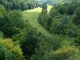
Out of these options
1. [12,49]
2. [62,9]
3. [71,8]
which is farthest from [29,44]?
[62,9]

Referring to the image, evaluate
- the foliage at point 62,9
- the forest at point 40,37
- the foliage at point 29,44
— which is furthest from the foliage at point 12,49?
the foliage at point 62,9

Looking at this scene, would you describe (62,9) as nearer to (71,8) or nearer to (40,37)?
(71,8)

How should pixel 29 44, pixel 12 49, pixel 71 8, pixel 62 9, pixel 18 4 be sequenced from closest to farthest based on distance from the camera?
pixel 12 49, pixel 29 44, pixel 71 8, pixel 62 9, pixel 18 4

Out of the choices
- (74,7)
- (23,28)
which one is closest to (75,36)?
(23,28)

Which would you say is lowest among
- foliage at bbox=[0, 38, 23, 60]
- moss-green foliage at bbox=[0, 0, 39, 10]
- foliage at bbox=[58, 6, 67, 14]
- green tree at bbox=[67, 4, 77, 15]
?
moss-green foliage at bbox=[0, 0, 39, 10]

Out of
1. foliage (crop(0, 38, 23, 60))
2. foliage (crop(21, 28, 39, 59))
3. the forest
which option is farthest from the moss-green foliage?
foliage (crop(0, 38, 23, 60))

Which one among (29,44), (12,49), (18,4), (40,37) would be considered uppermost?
(12,49)

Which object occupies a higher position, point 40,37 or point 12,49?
point 12,49

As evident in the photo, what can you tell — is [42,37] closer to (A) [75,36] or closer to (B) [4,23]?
(A) [75,36]

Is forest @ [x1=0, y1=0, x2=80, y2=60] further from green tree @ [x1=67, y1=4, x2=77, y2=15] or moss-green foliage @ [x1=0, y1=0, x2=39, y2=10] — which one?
moss-green foliage @ [x1=0, y1=0, x2=39, y2=10]
